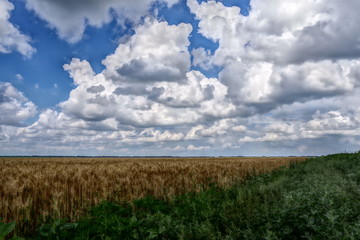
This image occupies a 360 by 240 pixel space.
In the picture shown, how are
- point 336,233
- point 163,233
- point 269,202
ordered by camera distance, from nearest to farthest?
point 336,233, point 163,233, point 269,202

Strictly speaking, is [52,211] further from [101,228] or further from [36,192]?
[101,228]

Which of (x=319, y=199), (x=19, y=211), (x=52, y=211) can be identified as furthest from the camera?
(x=52, y=211)

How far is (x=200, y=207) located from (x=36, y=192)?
17.2ft

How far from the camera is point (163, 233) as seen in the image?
6.29m

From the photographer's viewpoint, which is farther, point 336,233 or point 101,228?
point 101,228

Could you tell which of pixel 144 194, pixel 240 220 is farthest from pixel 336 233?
pixel 144 194

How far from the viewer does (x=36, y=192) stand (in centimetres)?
882

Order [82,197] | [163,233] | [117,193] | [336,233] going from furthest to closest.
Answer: [117,193] → [82,197] → [163,233] → [336,233]

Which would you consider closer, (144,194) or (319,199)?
(319,199)

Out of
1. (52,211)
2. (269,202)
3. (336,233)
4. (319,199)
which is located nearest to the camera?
(336,233)

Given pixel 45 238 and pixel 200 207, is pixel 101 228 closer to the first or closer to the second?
pixel 45 238

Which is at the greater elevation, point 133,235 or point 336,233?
point 336,233

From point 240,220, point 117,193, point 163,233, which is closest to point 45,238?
point 163,233

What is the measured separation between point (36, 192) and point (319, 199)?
26.7 feet
